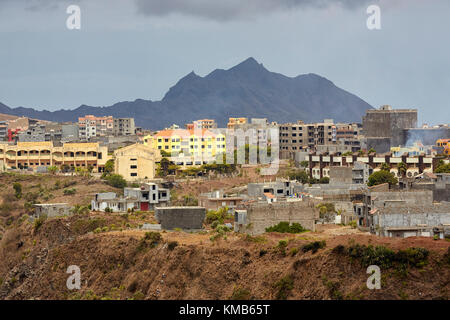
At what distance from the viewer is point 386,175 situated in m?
67.4

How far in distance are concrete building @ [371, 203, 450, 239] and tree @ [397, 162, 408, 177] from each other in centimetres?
2803

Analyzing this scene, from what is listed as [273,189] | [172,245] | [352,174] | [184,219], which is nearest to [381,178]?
[352,174]

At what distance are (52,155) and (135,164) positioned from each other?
1083 centimetres

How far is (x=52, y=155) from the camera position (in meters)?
85.3

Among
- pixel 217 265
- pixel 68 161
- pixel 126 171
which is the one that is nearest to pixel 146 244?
pixel 217 265

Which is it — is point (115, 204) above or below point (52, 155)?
below

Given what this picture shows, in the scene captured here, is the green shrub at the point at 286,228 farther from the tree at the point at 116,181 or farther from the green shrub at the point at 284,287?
the tree at the point at 116,181

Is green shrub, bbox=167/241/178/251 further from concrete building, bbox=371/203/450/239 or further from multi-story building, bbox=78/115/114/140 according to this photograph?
multi-story building, bbox=78/115/114/140

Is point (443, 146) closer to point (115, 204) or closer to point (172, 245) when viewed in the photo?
point (115, 204)

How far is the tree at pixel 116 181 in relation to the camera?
7362 centimetres

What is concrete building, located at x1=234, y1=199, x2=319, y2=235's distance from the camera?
156ft

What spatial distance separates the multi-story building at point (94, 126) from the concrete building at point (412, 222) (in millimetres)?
73375

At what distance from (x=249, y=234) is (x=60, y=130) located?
66767 mm
